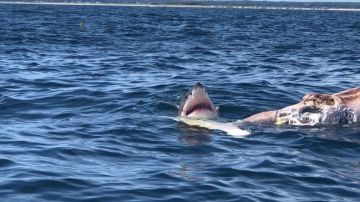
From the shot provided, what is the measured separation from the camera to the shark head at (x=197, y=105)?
49.7 ft

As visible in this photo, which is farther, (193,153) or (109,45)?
(109,45)

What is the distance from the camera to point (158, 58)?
93.4 feet

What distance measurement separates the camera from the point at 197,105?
601 inches

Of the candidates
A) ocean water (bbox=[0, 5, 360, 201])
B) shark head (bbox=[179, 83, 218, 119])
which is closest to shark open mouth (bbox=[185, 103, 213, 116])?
shark head (bbox=[179, 83, 218, 119])

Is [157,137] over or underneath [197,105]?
underneath

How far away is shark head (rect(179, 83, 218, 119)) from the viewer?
15156mm

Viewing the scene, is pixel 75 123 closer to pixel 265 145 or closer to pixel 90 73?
pixel 265 145

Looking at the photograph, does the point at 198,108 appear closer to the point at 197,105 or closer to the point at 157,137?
the point at 197,105

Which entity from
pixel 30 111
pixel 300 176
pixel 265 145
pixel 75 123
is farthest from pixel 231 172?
pixel 30 111

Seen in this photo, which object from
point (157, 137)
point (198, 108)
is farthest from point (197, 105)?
point (157, 137)

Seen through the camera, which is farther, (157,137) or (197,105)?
(197,105)

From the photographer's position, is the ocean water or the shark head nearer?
the ocean water

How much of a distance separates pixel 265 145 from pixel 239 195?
3.40 m

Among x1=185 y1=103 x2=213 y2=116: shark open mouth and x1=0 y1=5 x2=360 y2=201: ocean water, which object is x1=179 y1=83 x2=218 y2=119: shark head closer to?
x1=185 y1=103 x2=213 y2=116: shark open mouth
